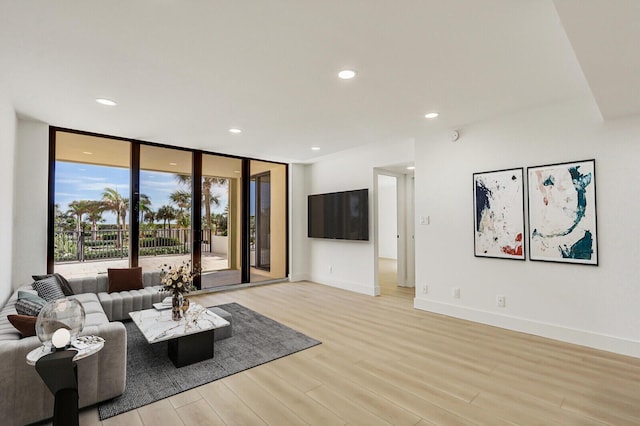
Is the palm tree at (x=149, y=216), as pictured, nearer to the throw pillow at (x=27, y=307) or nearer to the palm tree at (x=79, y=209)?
the palm tree at (x=79, y=209)

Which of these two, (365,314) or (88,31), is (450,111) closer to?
(365,314)

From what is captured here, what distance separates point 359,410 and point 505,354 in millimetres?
1805

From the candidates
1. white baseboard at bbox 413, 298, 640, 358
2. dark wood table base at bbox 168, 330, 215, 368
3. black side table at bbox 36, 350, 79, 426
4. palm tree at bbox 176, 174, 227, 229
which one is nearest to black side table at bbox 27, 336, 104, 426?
black side table at bbox 36, 350, 79, 426

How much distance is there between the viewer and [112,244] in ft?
16.4

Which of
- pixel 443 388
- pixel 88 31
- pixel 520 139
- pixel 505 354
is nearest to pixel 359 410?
pixel 443 388

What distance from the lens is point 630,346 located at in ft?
9.88

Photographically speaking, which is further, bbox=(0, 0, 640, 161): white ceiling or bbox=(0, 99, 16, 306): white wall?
bbox=(0, 99, 16, 306): white wall

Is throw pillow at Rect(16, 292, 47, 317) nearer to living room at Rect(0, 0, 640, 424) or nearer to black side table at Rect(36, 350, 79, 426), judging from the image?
living room at Rect(0, 0, 640, 424)

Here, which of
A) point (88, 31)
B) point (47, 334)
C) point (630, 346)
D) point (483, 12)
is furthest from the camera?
Result: point (630, 346)

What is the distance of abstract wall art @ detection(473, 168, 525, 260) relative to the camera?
375cm

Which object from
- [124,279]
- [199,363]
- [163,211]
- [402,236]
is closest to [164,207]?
[163,211]

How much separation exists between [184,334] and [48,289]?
6.11ft

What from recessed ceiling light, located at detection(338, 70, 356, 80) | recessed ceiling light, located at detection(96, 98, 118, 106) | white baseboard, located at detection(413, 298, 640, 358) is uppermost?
recessed ceiling light, located at detection(96, 98, 118, 106)

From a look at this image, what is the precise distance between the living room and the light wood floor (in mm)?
168
